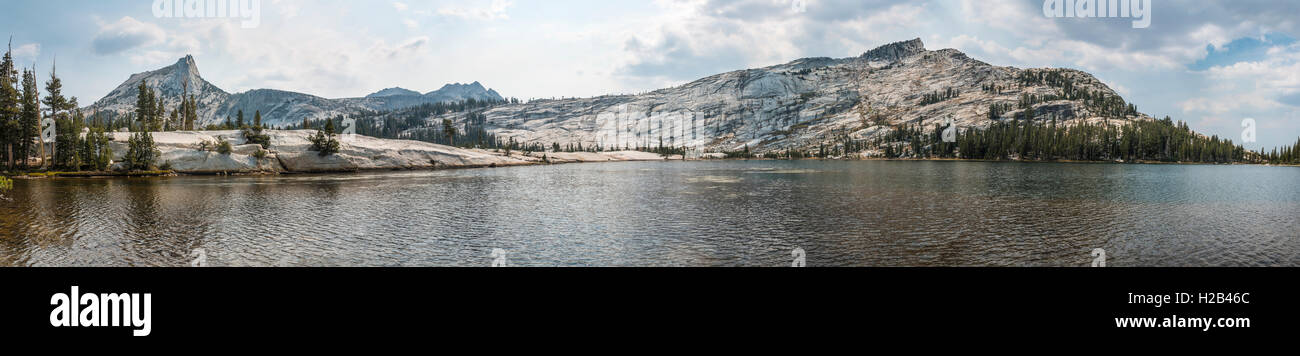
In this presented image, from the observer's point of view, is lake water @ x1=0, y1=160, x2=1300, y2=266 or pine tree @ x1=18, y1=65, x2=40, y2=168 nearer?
lake water @ x1=0, y1=160, x2=1300, y2=266

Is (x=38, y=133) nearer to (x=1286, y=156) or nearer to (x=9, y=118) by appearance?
(x=9, y=118)

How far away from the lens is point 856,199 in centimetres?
5359
